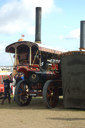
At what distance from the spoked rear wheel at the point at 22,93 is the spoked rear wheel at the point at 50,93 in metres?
1.35

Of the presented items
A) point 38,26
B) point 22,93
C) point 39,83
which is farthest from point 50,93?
point 38,26

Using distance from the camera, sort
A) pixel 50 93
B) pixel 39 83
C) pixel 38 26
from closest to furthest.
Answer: pixel 50 93 < pixel 39 83 < pixel 38 26

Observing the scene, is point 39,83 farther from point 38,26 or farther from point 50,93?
point 38,26

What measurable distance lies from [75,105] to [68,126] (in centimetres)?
280

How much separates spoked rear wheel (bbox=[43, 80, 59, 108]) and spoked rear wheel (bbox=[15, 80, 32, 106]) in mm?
1349

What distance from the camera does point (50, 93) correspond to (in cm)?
955

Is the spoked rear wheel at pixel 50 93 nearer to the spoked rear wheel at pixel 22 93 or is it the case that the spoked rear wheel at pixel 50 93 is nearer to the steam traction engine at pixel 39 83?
the steam traction engine at pixel 39 83

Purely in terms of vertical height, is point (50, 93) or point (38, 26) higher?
point (38, 26)

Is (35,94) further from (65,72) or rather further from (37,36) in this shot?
(37,36)

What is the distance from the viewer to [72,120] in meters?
6.88

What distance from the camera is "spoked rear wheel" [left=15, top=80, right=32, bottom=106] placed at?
1010 cm

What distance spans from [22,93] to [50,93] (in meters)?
1.49

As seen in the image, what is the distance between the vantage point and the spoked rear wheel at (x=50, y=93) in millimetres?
9118

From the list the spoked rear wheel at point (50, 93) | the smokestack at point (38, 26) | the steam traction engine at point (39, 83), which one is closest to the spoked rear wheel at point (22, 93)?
the steam traction engine at point (39, 83)
